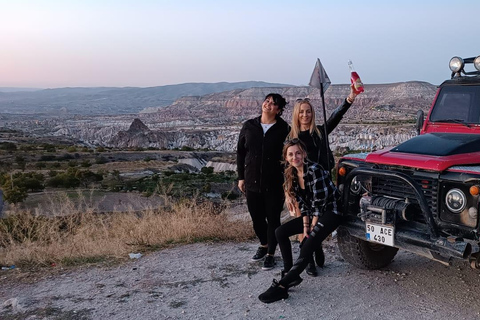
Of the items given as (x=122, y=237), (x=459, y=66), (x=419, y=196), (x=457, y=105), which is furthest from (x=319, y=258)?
(x=122, y=237)

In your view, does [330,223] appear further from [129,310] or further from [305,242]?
[129,310]

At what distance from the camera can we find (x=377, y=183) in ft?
17.3

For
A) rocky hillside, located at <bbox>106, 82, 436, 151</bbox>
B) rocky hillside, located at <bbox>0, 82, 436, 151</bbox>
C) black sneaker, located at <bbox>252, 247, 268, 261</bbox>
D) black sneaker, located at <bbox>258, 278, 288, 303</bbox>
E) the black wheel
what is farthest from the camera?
rocky hillside, located at <bbox>0, 82, 436, 151</bbox>

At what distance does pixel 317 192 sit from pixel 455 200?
1343 mm

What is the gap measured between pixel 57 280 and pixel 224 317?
2512 mm

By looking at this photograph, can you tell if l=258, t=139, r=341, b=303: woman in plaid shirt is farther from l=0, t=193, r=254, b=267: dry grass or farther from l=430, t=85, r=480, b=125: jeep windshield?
l=0, t=193, r=254, b=267: dry grass

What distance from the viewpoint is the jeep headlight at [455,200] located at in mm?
4492

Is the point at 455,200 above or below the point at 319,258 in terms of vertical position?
above

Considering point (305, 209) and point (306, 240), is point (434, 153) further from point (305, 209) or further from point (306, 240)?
point (306, 240)

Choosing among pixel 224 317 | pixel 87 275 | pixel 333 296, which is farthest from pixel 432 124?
pixel 87 275

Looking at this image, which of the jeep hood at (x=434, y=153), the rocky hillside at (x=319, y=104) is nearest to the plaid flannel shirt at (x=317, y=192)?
the jeep hood at (x=434, y=153)

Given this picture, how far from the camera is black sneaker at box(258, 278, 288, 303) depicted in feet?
16.3

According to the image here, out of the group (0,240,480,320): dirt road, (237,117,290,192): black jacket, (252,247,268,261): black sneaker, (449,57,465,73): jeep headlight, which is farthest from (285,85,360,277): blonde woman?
(449,57,465,73): jeep headlight

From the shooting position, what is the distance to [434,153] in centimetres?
499
